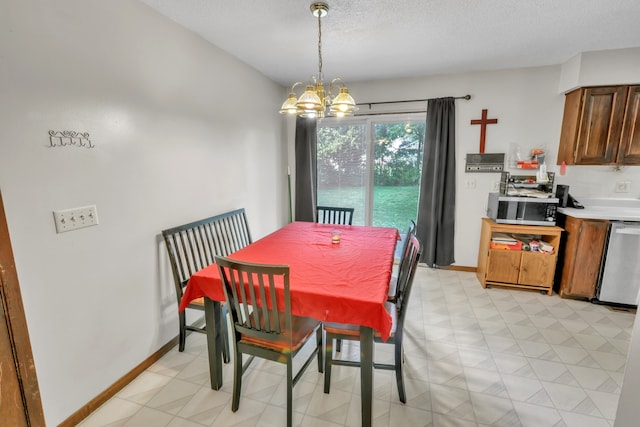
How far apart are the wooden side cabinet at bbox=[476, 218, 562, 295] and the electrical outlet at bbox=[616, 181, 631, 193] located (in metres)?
0.86

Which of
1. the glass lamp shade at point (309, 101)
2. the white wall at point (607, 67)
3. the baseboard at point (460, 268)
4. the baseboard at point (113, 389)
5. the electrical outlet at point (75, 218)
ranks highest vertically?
the white wall at point (607, 67)

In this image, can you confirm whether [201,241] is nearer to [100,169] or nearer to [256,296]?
[100,169]

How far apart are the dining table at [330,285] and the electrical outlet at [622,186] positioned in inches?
106

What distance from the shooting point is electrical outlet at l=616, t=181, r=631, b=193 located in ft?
10.2

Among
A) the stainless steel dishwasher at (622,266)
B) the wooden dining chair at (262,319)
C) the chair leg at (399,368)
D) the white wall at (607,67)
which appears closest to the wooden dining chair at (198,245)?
the wooden dining chair at (262,319)

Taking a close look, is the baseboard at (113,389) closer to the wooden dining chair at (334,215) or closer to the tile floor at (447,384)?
the tile floor at (447,384)

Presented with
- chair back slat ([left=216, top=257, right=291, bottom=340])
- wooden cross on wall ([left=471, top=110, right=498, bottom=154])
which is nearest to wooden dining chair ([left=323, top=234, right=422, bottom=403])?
chair back slat ([left=216, top=257, right=291, bottom=340])

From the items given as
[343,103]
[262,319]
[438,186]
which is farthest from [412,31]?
[262,319]

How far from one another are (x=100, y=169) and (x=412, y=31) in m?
2.39

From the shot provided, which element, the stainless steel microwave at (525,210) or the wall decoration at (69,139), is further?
the stainless steel microwave at (525,210)

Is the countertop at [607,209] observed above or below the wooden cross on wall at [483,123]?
below

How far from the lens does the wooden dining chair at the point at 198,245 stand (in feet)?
6.90

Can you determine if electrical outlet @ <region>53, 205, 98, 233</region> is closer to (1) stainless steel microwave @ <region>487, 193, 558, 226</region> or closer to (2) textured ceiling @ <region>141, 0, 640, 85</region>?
(2) textured ceiling @ <region>141, 0, 640, 85</region>

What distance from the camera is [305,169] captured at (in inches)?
160
